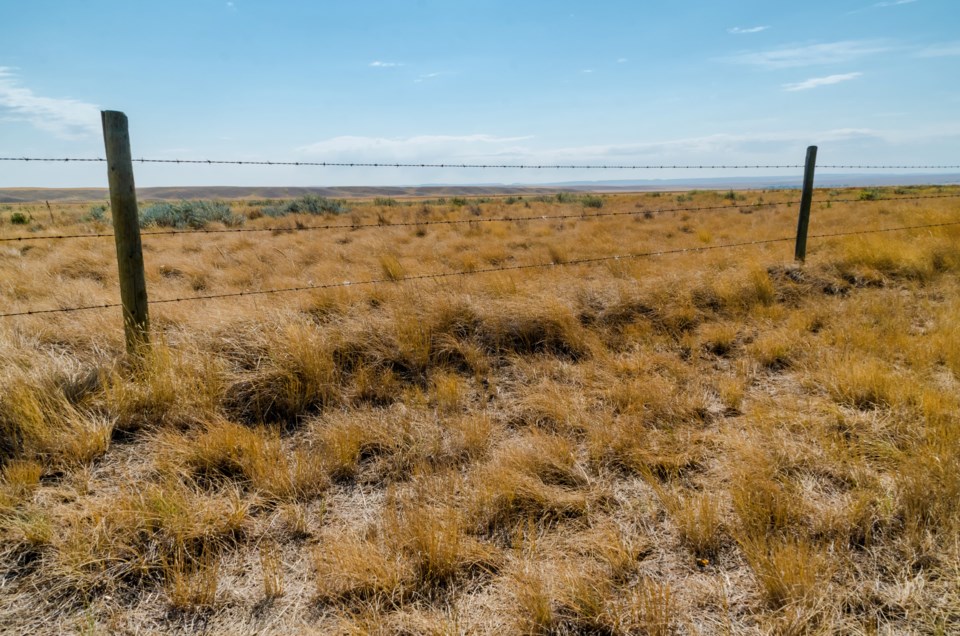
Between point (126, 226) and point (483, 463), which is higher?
point (126, 226)

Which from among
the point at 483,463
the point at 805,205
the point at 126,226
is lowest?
the point at 483,463

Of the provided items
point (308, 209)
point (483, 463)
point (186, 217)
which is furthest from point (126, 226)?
point (308, 209)

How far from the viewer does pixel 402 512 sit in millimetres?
2977

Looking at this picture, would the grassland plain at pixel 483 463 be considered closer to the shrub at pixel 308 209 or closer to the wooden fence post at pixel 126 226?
the wooden fence post at pixel 126 226

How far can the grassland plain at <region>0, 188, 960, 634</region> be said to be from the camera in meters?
2.35

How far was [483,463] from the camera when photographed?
3451 mm

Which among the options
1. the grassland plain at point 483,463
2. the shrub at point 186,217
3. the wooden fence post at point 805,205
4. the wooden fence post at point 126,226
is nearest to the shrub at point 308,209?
the shrub at point 186,217

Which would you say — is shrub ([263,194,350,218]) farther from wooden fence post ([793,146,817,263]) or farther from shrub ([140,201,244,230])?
wooden fence post ([793,146,817,263])

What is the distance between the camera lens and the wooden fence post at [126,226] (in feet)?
12.2

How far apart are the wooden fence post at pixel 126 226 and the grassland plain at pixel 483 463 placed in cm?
30

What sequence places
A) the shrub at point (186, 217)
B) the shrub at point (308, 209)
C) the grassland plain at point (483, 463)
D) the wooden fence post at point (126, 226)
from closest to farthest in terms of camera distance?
the grassland plain at point (483, 463), the wooden fence post at point (126, 226), the shrub at point (186, 217), the shrub at point (308, 209)

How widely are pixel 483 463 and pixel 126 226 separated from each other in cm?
308

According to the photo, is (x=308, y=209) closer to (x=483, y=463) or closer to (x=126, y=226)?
(x=126, y=226)

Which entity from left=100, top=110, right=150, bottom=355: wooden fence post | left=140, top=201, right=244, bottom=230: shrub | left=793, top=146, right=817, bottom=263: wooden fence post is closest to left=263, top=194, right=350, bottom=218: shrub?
left=140, top=201, right=244, bottom=230: shrub
